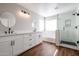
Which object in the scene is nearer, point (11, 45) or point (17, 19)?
point (11, 45)

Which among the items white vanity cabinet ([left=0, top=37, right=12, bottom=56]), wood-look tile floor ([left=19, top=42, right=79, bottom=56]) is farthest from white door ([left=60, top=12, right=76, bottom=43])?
white vanity cabinet ([left=0, top=37, right=12, bottom=56])

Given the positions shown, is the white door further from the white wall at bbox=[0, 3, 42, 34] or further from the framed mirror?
the framed mirror

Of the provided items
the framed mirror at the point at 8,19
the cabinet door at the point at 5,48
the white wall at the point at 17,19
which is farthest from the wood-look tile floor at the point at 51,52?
the framed mirror at the point at 8,19

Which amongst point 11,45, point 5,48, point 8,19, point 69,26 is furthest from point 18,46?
point 69,26

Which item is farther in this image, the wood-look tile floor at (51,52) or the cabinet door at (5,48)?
the wood-look tile floor at (51,52)

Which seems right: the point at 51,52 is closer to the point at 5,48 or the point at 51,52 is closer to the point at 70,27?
the point at 70,27

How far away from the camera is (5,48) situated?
167cm

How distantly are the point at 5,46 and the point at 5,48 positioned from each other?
6cm

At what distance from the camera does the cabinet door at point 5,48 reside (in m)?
1.60

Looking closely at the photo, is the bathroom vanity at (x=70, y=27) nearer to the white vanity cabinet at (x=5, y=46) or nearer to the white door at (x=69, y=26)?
the white door at (x=69, y=26)

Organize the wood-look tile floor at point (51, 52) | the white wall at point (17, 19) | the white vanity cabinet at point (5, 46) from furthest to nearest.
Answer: the wood-look tile floor at point (51, 52), the white wall at point (17, 19), the white vanity cabinet at point (5, 46)

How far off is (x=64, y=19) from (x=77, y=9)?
605 millimetres

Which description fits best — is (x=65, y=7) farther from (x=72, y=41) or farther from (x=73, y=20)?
(x=72, y=41)

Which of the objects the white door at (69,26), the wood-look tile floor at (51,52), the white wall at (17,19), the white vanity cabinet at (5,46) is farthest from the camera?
the white door at (69,26)
